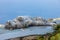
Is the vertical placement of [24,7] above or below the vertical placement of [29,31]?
above

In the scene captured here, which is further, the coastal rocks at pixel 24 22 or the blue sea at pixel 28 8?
the blue sea at pixel 28 8

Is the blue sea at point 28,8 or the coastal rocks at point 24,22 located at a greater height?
the blue sea at point 28,8

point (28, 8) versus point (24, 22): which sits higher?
point (28, 8)

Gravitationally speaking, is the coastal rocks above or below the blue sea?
below

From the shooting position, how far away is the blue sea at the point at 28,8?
2631mm

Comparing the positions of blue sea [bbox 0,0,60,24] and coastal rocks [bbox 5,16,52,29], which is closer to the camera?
coastal rocks [bbox 5,16,52,29]

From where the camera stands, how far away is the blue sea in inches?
104

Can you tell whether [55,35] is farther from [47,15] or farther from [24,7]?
[24,7]

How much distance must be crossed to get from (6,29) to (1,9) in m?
0.38

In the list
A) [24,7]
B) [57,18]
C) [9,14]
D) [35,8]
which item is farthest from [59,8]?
[9,14]

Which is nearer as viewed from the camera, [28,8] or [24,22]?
[24,22]

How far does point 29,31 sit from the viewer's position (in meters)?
2.50

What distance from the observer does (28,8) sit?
2656 mm

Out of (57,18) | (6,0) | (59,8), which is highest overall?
(6,0)
